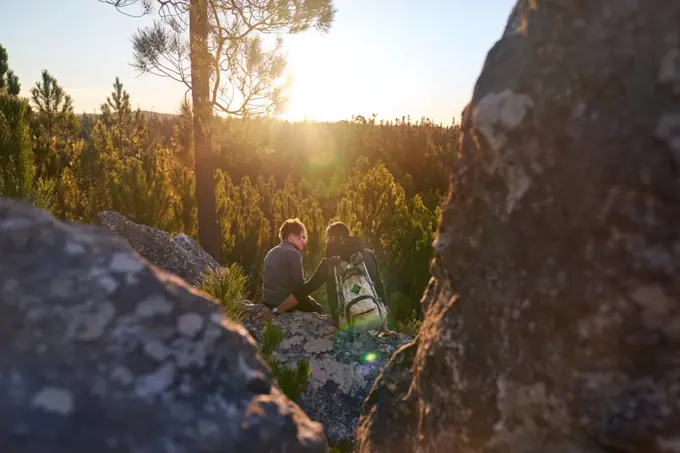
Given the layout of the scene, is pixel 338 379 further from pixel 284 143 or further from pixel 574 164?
pixel 284 143

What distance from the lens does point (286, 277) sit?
5.63 meters

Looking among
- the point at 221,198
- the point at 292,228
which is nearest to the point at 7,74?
the point at 221,198

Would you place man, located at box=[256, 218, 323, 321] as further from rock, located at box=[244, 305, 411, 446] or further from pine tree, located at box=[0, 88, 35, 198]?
pine tree, located at box=[0, 88, 35, 198]

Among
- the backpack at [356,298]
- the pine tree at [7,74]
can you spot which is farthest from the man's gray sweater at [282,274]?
the pine tree at [7,74]

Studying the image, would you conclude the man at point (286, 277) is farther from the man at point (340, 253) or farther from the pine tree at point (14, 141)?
the pine tree at point (14, 141)

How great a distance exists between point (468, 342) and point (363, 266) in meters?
3.58

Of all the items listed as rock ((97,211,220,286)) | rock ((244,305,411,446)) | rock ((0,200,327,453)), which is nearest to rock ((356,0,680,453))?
rock ((0,200,327,453))

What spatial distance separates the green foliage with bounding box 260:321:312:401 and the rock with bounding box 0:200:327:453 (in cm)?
259

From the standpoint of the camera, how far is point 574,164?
1.17 meters

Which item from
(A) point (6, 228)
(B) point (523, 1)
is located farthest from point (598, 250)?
(A) point (6, 228)

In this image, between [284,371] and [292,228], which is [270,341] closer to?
[284,371]

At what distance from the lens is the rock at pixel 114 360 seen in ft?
3.02

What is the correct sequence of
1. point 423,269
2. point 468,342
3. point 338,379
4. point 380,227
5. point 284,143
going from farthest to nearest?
point 284,143 → point 380,227 → point 423,269 → point 338,379 → point 468,342

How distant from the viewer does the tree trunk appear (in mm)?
8555
